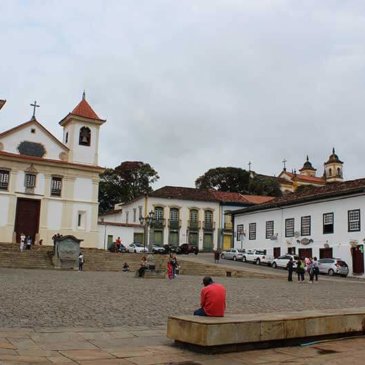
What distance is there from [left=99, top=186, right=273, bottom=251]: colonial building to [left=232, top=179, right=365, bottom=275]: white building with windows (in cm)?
1280

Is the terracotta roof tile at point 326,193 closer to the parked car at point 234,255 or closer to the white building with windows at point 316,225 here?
the white building with windows at point 316,225

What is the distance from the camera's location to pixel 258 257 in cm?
4297

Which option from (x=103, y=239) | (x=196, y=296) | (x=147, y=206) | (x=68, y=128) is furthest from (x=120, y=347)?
(x=147, y=206)

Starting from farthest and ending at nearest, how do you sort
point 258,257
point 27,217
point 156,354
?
1. point 258,257
2. point 27,217
3. point 156,354

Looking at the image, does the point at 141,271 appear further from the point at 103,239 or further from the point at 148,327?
the point at 103,239

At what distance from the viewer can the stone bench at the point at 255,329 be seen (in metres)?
7.53

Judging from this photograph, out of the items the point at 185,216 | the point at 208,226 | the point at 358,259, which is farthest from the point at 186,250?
the point at 358,259

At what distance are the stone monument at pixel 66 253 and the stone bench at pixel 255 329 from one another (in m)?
24.3

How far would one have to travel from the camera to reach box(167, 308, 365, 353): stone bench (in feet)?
24.7

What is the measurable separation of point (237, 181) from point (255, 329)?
73627 millimetres

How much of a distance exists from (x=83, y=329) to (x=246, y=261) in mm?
36163

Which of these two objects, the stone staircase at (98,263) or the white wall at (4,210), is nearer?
the stone staircase at (98,263)

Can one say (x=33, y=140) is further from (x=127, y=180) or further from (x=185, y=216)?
(x=127, y=180)

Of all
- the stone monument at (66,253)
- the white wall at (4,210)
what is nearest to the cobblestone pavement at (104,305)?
the stone monument at (66,253)
